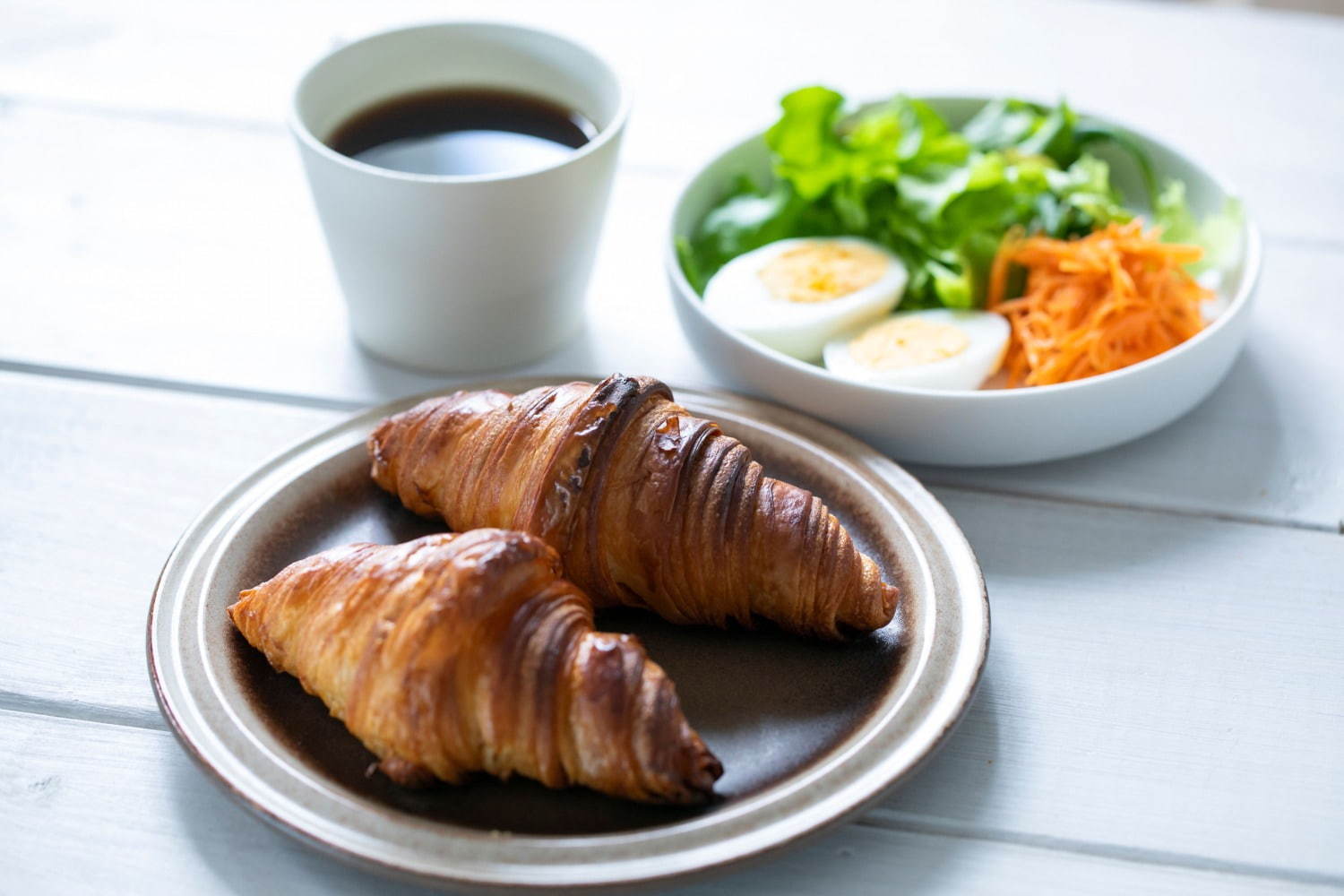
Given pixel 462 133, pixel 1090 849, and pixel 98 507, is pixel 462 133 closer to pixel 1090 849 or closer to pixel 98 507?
pixel 98 507

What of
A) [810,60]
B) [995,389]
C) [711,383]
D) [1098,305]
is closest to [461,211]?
[711,383]

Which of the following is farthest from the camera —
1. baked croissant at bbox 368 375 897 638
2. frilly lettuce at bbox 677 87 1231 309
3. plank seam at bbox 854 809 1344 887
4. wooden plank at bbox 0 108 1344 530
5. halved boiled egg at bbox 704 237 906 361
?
frilly lettuce at bbox 677 87 1231 309

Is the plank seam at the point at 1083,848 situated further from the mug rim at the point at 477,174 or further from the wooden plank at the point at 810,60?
the wooden plank at the point at 810,60

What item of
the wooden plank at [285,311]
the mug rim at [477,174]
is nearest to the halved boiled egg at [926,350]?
the wooden plank at [285,311]

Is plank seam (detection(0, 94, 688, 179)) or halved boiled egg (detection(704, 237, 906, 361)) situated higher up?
halved boiled egg (detection(704, 237, 906, 361))

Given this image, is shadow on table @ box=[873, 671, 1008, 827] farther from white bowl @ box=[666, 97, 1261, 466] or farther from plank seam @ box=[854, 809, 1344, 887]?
white bowl @ box=[666, 97, 1261, 466]

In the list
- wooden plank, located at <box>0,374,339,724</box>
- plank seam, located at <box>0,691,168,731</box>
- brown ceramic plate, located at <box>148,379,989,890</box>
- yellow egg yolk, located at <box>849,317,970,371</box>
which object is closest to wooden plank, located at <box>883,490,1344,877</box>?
brown ceramic plate, located at <box>148,379,989,890</box>
